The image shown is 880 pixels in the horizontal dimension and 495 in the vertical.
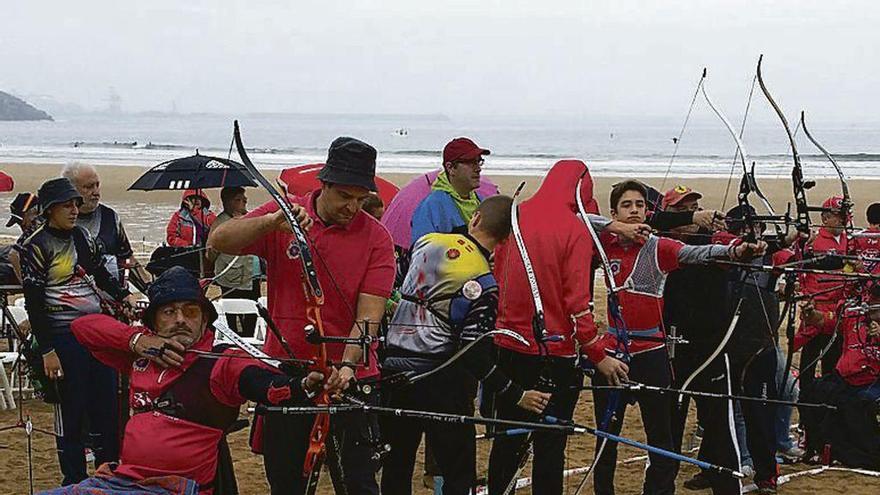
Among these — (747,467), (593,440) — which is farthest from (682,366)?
(593,440)

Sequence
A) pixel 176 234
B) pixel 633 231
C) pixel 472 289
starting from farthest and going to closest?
pixel 176 234 < pixel 633 231 < pixel 472 289

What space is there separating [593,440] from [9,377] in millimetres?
4654

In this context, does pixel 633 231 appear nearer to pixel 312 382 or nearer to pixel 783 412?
pixel 312 382

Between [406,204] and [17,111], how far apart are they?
148288mm

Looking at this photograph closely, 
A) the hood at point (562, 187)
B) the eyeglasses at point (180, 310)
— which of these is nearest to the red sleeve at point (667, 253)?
the hood at point (562, 187)

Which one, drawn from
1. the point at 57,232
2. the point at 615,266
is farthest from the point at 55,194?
the point at 615,266

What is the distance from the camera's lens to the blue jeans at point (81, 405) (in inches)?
228

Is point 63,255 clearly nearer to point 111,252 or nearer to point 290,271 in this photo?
point 111,252

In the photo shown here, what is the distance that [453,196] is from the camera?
6383 mm

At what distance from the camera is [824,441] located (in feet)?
23.8

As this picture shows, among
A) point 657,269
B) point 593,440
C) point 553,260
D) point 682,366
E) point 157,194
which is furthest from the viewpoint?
point 157,194

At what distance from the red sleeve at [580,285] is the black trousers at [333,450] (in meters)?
0.93

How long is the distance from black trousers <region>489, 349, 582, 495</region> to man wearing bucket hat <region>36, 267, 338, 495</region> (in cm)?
149

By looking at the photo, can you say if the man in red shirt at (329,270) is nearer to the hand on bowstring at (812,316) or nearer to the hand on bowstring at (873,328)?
the hand on bowstring at (873,328)
